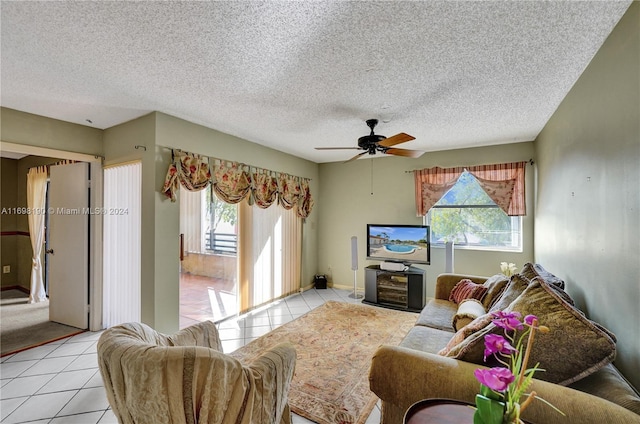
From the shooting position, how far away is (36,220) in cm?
448

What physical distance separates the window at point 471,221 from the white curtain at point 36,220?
6.19 m

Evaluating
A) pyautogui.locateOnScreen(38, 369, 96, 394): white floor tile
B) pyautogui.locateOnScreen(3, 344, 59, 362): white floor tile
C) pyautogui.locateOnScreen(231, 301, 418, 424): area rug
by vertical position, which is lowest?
pyautogui.locateOnScreen(231, 301, 418, 424): area rug

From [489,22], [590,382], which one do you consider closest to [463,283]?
[590,382]

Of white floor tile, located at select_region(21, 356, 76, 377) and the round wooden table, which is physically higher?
the round wooden table

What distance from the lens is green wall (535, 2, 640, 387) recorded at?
1.41 metres

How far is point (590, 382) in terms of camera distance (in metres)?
1.28

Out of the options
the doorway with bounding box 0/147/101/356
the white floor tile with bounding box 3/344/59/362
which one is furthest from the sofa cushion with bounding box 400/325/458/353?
the doorway with bounding box 0/147/101/356

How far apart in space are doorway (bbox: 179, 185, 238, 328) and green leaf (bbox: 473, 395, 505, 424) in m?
3.40

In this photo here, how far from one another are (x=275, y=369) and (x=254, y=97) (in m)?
2.17

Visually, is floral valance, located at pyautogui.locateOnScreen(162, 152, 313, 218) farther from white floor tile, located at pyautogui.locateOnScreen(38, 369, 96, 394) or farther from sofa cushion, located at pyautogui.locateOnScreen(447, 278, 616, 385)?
sofa cushion, located at pyautogui.locateOnScreen(447, 278, 616, 385)

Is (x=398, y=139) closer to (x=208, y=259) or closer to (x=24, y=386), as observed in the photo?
(x=208, y=259)

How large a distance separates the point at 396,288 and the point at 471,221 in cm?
156

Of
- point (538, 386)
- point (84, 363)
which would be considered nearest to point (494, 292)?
point (538, 386)

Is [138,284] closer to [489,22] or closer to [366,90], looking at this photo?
[366,90]
